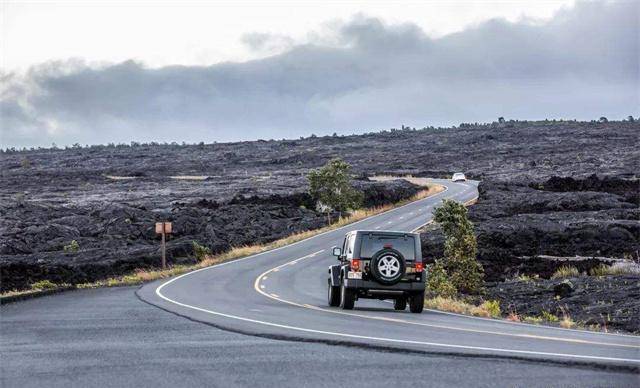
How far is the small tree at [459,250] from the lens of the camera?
3055cm

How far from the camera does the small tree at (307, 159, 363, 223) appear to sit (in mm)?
62469

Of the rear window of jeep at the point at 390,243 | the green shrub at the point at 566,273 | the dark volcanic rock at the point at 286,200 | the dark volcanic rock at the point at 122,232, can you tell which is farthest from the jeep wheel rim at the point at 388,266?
the dark volcanic rock at the point at 122,232

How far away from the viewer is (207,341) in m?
14.7

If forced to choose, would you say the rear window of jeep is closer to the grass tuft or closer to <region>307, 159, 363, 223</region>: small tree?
the grass tuft

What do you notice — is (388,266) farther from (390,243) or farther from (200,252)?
(200,252)

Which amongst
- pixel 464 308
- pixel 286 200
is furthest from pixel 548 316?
pixel 286 200

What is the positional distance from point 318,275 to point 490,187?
123 ft

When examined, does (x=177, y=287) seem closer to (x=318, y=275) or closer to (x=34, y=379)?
(x=318, y=275)

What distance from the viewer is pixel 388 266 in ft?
72.5

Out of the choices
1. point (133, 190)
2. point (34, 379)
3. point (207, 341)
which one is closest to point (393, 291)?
point (207, 341)

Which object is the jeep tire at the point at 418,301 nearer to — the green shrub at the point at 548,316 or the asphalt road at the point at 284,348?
the asphalt road at the point at 284,348

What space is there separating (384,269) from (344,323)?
427 centimetres

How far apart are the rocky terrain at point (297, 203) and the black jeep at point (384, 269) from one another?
11258 millimetres

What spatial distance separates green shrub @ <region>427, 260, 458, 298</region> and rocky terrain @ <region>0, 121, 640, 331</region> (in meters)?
4.19
